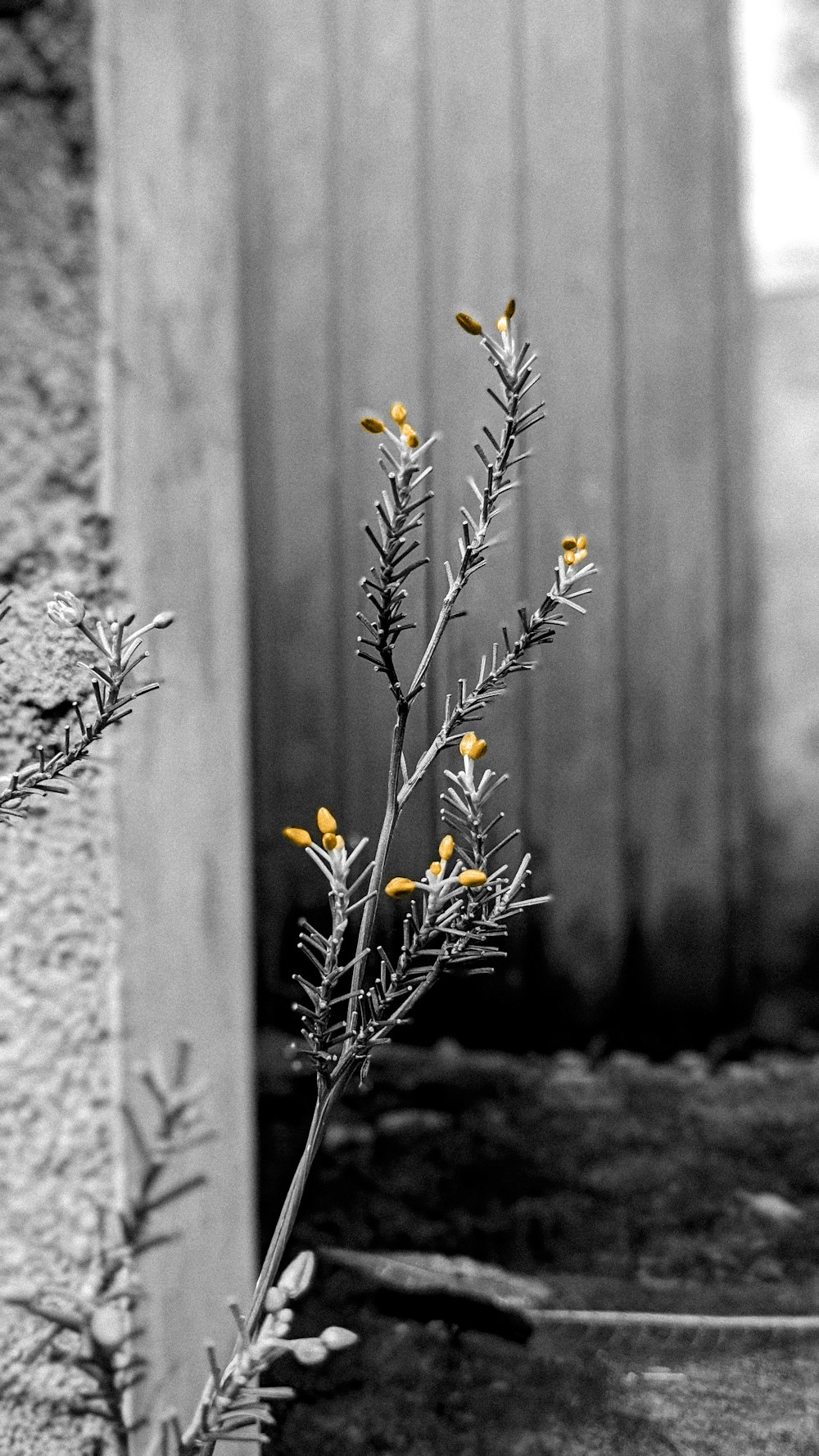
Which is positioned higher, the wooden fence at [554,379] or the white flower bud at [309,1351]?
the wooden fence at [554,379]

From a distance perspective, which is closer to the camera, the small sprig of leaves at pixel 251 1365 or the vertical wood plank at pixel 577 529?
the small sprig of leaves at pixel 251 1365

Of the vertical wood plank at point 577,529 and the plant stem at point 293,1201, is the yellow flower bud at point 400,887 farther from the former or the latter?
the vertical wood plank at point 577,529

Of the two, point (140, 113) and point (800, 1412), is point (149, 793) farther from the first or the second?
point (800, 1412)

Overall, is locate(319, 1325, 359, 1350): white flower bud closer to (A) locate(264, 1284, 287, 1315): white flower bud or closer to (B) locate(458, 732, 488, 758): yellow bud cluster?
(A) locate(264, 1284, 287, 1315): white flower bud

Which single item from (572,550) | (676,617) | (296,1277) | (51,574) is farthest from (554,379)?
(296,1277)

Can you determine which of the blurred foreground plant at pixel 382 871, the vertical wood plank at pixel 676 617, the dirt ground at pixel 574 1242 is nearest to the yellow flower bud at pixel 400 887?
the blurred foreground plant at pixel 382 871

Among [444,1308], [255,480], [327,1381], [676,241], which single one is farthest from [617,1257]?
[676,241]

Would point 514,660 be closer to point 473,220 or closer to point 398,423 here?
point 398,423
